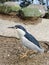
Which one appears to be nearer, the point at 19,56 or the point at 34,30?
the point at 19,56

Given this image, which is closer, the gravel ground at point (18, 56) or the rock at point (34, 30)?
the gravel ground at point (18, 56)

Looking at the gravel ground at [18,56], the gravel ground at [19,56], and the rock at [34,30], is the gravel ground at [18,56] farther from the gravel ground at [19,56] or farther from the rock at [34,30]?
the rock at [34,30]

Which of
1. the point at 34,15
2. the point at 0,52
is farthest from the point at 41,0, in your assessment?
the point at 0,52

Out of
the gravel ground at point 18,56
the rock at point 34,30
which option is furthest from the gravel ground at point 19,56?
the rock at point 34,30

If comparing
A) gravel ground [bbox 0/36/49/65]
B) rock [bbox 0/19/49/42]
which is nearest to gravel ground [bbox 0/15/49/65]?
gravel ground [bbox 0/36/49/65]

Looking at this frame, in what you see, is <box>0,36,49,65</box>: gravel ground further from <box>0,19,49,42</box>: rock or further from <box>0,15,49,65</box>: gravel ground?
<box>0,19,49,42</box>: rock

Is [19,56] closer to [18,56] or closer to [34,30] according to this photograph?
[18,56]

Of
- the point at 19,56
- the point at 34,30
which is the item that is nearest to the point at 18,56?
the point at 19,56

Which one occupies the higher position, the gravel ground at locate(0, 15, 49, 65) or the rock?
the gravel ground at locate(0, 15, 49, 65)

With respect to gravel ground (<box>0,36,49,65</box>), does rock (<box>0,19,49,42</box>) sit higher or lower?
lower

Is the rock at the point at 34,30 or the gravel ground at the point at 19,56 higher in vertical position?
the gravel ground at the point at 19,56

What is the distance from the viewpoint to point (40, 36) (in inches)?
280

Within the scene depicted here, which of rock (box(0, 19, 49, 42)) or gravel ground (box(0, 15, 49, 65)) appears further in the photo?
rock (box(0, 19, 49, 42))

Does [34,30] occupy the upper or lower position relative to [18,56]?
lower
